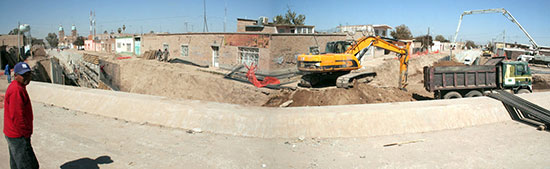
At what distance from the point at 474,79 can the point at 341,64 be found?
4977mm

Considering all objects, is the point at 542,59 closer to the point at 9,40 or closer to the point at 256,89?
the point at 256,89

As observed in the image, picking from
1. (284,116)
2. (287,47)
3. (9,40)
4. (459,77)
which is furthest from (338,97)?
(9,40)

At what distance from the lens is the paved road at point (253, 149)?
14.4ft

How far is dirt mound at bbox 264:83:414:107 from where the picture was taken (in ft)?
41.4

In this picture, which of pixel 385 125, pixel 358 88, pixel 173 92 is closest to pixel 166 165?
pixel 385 125

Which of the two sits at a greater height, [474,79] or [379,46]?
[379,46]

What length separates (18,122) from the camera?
356 cm

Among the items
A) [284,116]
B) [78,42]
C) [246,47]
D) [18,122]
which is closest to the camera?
[18,122]

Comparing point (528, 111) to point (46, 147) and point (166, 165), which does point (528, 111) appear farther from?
point (46, 147)

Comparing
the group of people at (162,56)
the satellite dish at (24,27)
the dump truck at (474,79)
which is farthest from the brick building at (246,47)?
the satellite dish at (24,27)

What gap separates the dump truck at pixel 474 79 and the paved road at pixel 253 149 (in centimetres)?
656

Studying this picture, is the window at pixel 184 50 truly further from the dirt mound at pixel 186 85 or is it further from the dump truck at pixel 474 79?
the dump truck at pixel 474 79

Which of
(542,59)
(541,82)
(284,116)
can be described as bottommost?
(541,82)

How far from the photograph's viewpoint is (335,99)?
494 inches
